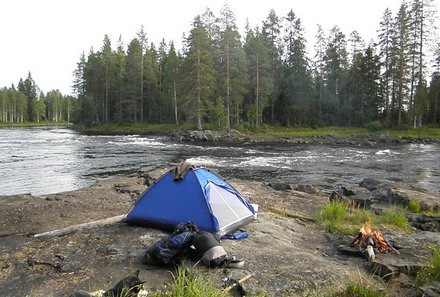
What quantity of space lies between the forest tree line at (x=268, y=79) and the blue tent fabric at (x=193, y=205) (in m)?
39.7

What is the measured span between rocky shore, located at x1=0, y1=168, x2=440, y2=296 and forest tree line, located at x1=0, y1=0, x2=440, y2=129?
38.4 m

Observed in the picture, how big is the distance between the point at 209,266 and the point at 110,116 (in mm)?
71528

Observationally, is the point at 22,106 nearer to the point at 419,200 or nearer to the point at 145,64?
the point at 145,64

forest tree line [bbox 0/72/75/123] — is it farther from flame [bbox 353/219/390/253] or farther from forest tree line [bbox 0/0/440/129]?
flame [bbox 353/219/390/253]

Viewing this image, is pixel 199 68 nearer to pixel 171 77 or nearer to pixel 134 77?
pixel 171 77

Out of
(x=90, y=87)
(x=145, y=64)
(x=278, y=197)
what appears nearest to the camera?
(x=278, y=197)

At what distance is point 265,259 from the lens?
642cm

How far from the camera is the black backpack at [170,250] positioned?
593cm

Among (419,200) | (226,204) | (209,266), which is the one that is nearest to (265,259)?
(209,266)

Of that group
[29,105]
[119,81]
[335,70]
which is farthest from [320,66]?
[29,105]

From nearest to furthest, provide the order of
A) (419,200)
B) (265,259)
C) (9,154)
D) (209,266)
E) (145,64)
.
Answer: (209,266) → (265,259) → (419,200) → (9,154) → (145,64)

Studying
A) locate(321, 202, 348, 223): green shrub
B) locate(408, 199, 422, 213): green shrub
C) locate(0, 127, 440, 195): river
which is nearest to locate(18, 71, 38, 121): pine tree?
locate(0, 127, 440, 195): river

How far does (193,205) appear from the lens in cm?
783

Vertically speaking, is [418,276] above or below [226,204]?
below
